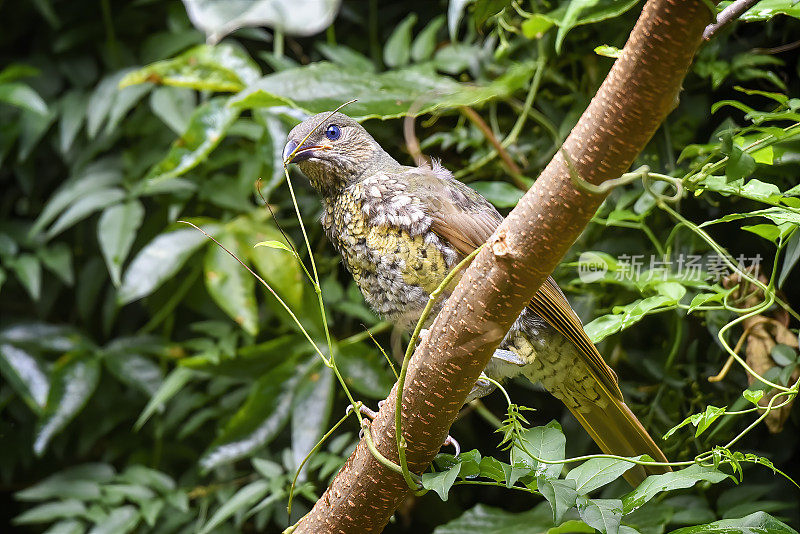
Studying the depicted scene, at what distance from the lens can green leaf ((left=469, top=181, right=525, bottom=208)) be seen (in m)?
1.86

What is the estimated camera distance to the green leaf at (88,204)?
227 cm

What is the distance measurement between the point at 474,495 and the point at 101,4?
208 centimetres

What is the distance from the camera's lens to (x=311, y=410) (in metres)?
2.04

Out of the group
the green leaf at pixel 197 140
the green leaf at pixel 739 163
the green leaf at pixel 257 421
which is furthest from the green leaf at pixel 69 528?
the green leaf at pixel 739 163

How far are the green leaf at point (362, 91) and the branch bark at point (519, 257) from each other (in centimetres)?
77

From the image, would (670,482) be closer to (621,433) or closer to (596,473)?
(596,473)

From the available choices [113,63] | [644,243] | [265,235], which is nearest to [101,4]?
[113,63]

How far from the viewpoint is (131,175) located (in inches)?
96.4

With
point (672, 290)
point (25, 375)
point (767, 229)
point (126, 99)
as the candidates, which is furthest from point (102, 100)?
point (767, 229)

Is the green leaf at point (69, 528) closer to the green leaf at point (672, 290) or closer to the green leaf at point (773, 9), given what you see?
the green leaf at point (672, 290)

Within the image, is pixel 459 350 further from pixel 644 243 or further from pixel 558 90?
pixel 558 90

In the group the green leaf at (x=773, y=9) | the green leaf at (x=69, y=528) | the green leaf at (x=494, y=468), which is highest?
the green leaf at (x=773, y=9)

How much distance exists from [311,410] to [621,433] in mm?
845

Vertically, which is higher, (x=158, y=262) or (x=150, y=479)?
(x=158, y=262)
